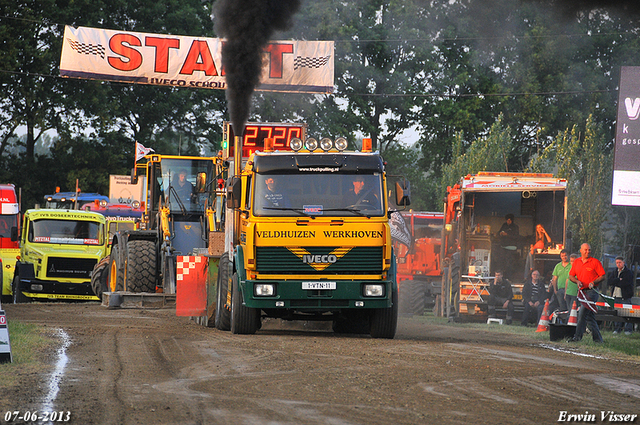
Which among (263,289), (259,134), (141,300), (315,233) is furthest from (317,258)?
(141,300)

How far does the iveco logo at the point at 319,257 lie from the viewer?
1395cm

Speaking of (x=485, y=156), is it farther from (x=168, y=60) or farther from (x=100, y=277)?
(x=100, y=277)

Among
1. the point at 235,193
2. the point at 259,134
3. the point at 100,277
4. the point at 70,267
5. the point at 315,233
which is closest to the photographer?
the point at 315,233

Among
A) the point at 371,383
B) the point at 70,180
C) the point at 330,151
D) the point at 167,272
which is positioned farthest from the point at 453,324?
the point at 70,180

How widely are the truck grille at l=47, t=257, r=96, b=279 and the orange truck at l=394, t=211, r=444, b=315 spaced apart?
28.8ft

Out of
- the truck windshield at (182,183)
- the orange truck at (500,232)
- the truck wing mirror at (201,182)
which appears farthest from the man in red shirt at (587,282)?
the truck windshield at (182,183)

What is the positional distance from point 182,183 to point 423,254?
11746 millimetres

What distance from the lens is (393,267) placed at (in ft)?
47.2

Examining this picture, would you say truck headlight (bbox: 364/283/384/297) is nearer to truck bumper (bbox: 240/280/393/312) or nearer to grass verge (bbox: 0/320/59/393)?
truck bumper (bbox: 240/280/393/312)

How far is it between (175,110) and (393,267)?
3651 centimetres

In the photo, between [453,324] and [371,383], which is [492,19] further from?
[453,324]

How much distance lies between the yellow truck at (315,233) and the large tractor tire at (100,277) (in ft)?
31.0

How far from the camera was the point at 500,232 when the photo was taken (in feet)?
76.6

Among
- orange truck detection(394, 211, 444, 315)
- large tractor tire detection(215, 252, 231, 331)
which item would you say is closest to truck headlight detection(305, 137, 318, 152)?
large tractor tire detection(215, 252, 231, 331)
